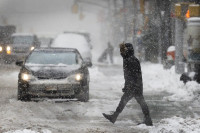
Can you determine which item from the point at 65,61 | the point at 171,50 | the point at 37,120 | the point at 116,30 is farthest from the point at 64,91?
the point at 116,30

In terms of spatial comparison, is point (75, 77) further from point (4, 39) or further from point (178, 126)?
point (4, 39)

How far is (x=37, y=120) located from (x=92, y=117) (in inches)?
48.2

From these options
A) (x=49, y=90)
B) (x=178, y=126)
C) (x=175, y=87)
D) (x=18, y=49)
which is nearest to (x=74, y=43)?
(x=18, y=49)

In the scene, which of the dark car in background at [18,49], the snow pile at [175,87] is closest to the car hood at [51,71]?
the snow pile at [175,87]

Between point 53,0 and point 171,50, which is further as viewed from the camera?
point 53,0

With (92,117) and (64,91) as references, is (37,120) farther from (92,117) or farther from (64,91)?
(64,91)

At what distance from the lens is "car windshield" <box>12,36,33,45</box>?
29.1 meters

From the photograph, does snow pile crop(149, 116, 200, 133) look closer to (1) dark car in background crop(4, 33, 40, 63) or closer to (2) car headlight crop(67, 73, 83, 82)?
(2) car headlight crop(67, 73, 83, 82)

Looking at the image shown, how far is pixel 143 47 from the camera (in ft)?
107

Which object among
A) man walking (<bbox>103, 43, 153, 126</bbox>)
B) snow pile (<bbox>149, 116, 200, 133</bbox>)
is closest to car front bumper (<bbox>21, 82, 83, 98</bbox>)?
man walking (<bbox>103, 43, 153, 126</bbox>)

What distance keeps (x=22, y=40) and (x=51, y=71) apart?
18.5 meters

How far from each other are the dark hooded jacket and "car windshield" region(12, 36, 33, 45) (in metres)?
20.6

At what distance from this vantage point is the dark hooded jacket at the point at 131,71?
8852mm

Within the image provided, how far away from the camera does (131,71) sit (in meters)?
8.87
